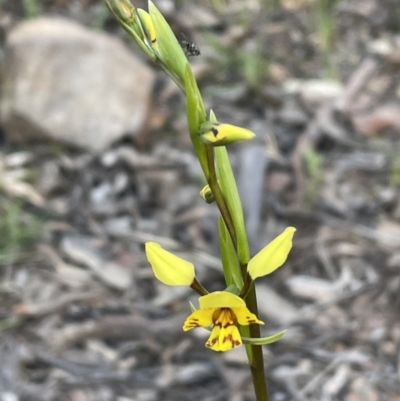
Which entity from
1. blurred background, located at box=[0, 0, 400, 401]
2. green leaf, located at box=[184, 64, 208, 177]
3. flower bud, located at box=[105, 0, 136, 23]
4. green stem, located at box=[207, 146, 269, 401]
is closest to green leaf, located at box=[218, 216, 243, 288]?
green stem, located at box=[207, 146, 269, 401]

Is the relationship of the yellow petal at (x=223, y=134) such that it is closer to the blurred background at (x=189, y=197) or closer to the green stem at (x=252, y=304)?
the green stem at (x=252, y=304)

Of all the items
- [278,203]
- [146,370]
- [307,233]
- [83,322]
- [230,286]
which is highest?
[278,203]

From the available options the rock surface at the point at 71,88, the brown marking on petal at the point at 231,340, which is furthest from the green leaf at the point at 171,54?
the rock surface at the point at 71,88

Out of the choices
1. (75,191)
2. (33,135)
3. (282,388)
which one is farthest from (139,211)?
(282,388)

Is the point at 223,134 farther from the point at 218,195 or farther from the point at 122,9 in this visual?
the point at 122,9

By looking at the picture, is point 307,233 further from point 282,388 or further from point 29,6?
point 29,6

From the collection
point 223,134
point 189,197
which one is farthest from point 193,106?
point 189,197
